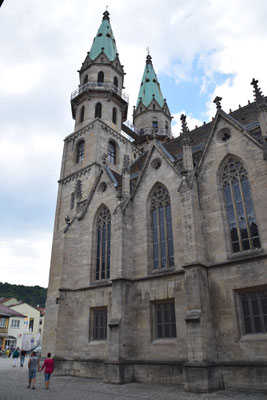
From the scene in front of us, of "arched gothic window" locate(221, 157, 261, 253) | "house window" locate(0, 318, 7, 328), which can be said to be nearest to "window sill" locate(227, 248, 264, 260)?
"arched gothic window" locate(221, 157, 261, 253)

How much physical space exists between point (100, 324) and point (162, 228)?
21.9 feet

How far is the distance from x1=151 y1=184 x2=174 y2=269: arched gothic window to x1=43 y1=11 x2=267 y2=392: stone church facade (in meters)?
0.06

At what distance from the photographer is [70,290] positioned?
1972 centimetres

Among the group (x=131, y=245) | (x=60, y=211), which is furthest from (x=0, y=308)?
(x=131, y=245)

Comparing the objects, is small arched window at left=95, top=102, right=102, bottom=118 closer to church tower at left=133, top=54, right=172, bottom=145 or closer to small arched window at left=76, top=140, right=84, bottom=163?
small arched window at left=76, top=140, right=84, bottom=163

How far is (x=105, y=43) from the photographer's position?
36156 mm

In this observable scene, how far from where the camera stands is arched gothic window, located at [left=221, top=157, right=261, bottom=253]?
13.9m

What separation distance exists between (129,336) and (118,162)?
18.1 m

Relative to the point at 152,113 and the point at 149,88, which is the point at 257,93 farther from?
the point at 149,88

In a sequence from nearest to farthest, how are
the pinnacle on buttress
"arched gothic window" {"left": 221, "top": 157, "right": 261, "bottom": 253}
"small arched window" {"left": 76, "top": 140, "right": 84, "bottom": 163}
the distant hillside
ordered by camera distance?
1. "arched gothic window" {"left": 221, "top": 157, "right": 261, "bottom": 253}
2. "small arched window" {"left": 76, "top": 140, "right": 84, "bottom": 163}
3. the pinnacle on buttress
4. the distant hillside

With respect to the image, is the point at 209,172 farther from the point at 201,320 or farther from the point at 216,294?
the point at 201,320

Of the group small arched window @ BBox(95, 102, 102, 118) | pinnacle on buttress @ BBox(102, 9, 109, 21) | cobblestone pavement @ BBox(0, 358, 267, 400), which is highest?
pinnacle on buttress @ BBox(102, 9, 109, 21)

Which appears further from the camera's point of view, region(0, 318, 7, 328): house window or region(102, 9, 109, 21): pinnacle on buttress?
region(0, 318, 7, 328): house window

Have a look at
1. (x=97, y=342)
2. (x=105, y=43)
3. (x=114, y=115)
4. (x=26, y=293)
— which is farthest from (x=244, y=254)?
(x=26, y=293)
